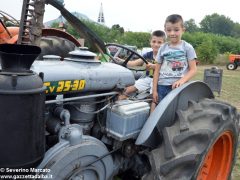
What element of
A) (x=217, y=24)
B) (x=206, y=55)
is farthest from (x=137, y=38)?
(x=217, y=24)

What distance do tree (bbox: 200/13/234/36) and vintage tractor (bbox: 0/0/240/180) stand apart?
85.0 metres

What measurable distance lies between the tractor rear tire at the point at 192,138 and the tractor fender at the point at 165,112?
0.09m

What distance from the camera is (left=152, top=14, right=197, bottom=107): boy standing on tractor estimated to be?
9.66 feet

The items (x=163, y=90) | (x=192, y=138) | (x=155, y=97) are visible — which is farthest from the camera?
(x=163, y=90)

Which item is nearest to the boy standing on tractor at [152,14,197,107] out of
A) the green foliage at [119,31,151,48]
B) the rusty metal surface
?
the rusty metal surface

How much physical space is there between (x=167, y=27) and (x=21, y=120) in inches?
70.8

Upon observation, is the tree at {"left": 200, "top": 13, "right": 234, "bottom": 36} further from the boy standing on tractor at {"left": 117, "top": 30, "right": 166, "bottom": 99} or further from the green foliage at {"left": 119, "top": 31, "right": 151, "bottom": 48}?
the boy standing on tractor at {"left": 117, "top": 30, "right": 166, "bottom": 99}

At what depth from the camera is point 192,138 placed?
220 cm

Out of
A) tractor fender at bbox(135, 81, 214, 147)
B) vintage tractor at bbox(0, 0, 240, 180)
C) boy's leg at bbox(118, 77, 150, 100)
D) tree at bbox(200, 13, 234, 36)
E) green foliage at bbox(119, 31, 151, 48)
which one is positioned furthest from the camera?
tree at bbox(200, 13, 234, 36)

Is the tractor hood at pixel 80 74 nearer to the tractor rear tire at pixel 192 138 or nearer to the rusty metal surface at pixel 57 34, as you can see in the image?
the tractor rear tire at pixel 192 138

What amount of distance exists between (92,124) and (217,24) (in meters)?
87.6

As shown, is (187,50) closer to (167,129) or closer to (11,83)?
(167,129)

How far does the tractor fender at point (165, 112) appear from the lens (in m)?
2.34

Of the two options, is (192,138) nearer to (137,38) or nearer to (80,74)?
(80,74)
